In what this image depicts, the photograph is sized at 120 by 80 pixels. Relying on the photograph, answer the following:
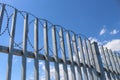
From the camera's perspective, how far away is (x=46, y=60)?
567 cm

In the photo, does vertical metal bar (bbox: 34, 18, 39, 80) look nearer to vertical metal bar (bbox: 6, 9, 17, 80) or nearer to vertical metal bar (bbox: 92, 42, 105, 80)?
vertical metal bar (bbox: 6, 9, 17, 80)

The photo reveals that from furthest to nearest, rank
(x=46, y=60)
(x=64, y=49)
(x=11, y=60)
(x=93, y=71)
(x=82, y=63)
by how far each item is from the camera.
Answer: (x=93, y=71)
(x=82, y=63)
(x=64, y=49)
(x=46, y=60)
(x=11, y=60)

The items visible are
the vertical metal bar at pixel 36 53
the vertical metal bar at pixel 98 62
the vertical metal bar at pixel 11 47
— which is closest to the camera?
the vertical metal bar at pixel 11 47

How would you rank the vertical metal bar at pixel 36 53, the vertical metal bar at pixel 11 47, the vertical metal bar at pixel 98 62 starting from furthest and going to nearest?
the vertical metal bar at pixel 98 62, the vertical metal bar at pixel 36 53, the vertical metal bar at pixel 11 47

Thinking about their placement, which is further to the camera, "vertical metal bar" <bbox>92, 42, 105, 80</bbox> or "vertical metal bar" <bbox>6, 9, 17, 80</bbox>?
"vertical metal bar" <bbox>92, 42, 105, 80</bbox>

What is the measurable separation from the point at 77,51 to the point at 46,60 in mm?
1843

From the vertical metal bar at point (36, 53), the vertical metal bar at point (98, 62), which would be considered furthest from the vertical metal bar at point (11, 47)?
the vertical metal bar at point (98, 62)

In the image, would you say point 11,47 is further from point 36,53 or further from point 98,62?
point 98,62

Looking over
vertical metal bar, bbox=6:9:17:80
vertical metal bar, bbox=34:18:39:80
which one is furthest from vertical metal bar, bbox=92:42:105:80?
vertical metal bar, bbox=6:9:17:80

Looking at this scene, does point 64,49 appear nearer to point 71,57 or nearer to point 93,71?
point 71,57

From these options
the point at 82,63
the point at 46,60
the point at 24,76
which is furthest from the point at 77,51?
the point at 24,76

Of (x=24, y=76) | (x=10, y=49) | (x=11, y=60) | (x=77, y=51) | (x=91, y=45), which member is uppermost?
(x=91, y=45)

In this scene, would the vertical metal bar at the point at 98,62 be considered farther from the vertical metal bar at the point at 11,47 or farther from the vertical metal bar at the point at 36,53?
the vertical metal bar at the point at 11,47

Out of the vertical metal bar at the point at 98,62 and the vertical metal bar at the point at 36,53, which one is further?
the vertical metal bar at the point at 98,62
